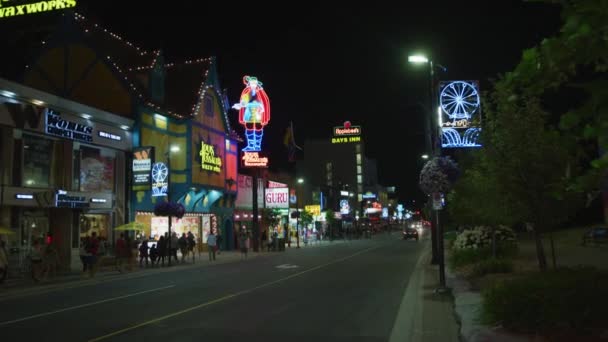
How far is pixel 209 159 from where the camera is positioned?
39969 millimetres

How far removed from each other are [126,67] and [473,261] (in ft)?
82.9

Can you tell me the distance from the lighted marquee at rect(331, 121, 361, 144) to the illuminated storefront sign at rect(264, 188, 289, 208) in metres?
92.8

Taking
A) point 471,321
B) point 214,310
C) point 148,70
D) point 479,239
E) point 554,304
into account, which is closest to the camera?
point 554,304

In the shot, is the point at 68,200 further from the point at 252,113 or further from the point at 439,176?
the point at 252,113

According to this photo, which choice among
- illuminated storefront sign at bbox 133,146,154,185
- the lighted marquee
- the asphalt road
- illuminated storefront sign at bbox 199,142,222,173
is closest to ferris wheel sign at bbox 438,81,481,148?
the asphalt road

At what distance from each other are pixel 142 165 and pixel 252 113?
1505cm

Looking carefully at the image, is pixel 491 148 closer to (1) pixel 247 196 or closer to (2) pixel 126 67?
(2) pixel 126 67

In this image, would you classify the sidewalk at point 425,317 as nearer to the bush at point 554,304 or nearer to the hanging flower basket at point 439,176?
the bush at point 554,304

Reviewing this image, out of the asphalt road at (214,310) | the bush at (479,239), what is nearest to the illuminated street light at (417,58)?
the asphalt road at (214,310)

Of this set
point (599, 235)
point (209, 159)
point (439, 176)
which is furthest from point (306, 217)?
point (439, 176)

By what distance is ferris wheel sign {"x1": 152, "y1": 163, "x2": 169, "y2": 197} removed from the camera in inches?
1208

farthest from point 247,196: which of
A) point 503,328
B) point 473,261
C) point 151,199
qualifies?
point 503,328

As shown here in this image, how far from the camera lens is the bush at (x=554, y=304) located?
754cm

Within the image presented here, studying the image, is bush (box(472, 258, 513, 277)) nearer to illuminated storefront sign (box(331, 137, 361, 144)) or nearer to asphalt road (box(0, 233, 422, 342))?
asphalt road (box(0, 233, 422, 342))
